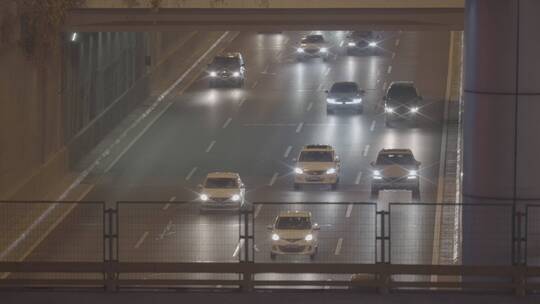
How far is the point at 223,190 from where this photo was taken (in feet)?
152

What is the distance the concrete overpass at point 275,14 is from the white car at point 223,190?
492 cm

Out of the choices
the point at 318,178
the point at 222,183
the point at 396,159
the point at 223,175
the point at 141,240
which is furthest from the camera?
the point at 318,178

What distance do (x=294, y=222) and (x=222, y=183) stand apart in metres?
7.88

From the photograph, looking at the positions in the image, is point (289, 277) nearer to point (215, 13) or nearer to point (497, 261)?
point (497, 261)

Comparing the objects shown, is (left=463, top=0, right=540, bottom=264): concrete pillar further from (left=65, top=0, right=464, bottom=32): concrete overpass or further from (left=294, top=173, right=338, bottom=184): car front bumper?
(left=294, top=173, right=338, bottom=184): car front bumper

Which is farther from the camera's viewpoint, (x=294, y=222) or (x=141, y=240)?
(x=294, y=222)

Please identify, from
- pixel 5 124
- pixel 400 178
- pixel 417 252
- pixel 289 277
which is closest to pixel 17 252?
pixel 289 277

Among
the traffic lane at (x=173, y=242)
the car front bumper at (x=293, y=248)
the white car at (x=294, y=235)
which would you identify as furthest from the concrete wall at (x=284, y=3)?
the car front bumper at (x=293, y=248)

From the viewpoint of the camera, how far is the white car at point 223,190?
45.2 m

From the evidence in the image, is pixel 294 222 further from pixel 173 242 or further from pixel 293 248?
pixel 173 242

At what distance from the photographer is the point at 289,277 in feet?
99.7

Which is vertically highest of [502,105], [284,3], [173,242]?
[284,3]

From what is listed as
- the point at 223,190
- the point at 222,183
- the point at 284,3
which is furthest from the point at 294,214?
the point at 222,183

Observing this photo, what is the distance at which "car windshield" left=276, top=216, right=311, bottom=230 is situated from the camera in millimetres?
38688
